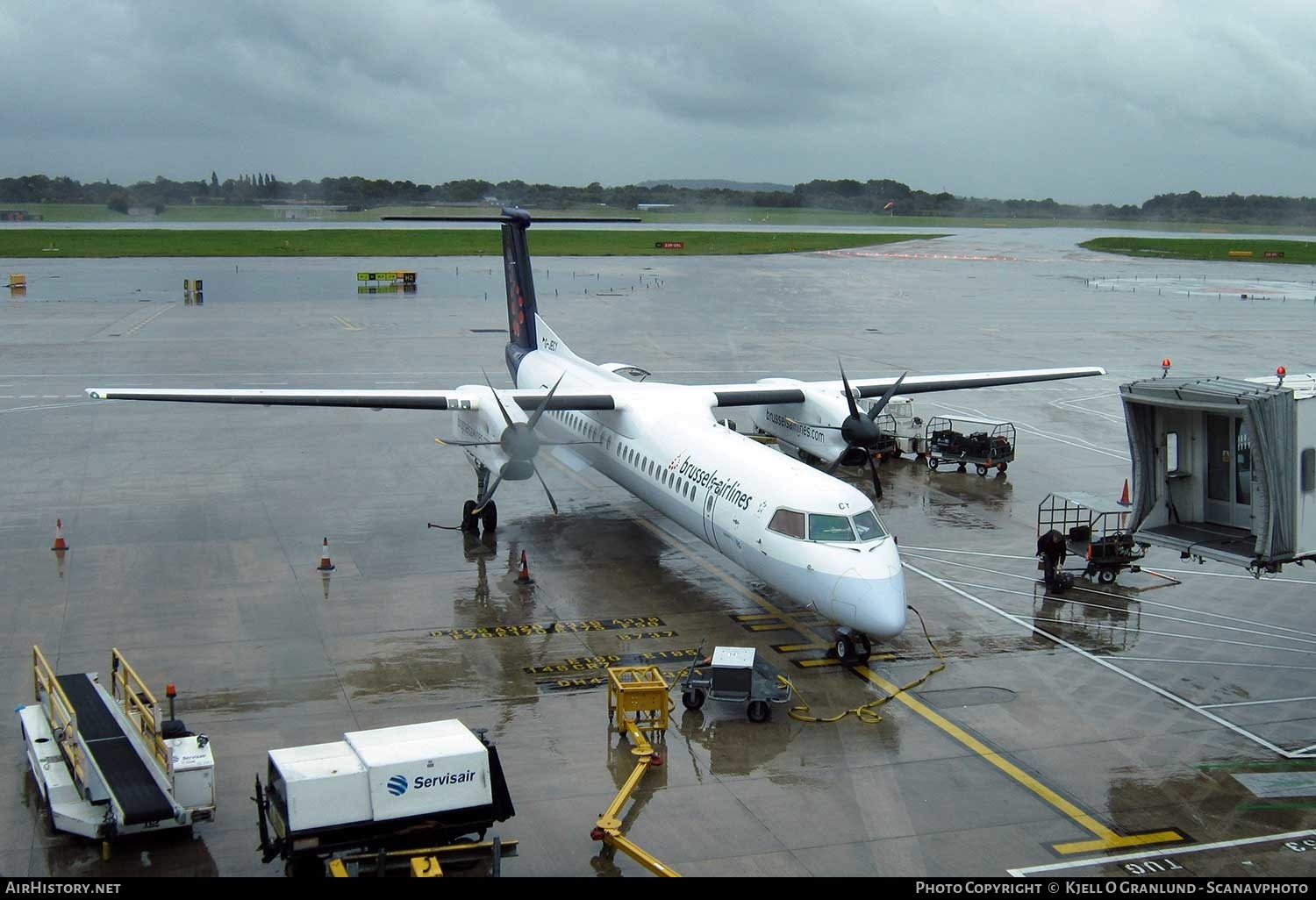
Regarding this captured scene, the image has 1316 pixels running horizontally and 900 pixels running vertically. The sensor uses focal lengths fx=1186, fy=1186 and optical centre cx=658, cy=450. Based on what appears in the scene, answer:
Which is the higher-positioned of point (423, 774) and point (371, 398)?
point (371, 398)

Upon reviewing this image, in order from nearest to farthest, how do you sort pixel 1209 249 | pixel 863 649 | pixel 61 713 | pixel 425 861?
pixel 425 861 → pixel 61 713 → pixel 863 649 → pixel 1209 249

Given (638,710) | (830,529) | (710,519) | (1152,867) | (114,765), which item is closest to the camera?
(1152,867)

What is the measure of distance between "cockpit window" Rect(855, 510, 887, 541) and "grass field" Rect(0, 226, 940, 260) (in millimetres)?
109164

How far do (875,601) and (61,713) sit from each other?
11451mm

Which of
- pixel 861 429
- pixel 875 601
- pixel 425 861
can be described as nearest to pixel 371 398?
pixel 861 429

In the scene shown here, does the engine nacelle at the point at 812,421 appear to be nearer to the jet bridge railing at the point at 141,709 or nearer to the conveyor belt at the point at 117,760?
the jet bridge railing at the point at 141,709

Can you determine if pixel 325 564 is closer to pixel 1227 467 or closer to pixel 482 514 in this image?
pixel 482 514

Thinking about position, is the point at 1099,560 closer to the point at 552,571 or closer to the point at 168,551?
the point at 552,571

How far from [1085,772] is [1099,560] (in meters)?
8.71

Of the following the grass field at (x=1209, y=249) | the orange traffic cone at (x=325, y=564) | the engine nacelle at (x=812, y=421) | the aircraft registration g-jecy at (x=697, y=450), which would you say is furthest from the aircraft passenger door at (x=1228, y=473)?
the grass field at (x=1209, y=249)

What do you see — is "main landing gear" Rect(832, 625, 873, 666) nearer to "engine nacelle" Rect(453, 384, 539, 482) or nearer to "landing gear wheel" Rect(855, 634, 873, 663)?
"landing gear wheel" Rect(855, 634, 873, 663)

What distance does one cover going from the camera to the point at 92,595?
22094 millimetres

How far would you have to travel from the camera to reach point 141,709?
14406 mm

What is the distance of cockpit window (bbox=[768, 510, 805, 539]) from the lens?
770 inches
